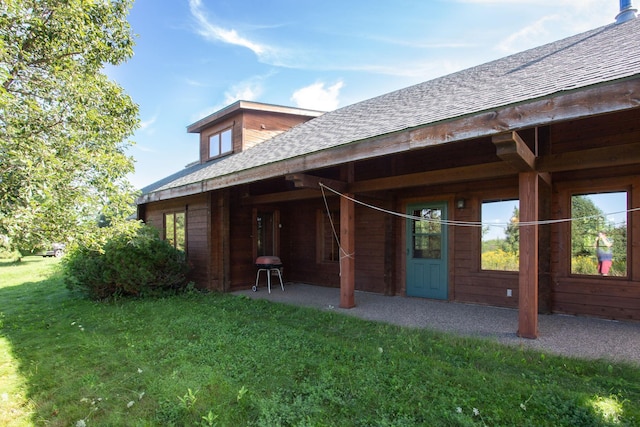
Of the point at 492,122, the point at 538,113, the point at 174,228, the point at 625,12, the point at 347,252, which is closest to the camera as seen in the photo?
the point at 538,113

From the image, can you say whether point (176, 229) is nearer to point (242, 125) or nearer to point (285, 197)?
point (242, 125)

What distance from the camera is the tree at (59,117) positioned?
3.16m

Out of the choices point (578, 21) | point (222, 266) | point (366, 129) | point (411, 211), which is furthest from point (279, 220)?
point (578, 21)

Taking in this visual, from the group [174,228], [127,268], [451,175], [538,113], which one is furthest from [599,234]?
[174,228]

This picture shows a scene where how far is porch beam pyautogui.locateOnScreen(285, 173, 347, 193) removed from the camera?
5445 mm

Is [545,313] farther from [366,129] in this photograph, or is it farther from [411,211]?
[366,129]

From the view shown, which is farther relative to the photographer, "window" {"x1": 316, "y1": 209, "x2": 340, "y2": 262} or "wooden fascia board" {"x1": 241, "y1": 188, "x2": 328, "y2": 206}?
"window" {"x1": 316, "y1": 209, "x2": 340, "y2": 262}

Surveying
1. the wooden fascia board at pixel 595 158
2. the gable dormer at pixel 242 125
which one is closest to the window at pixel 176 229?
the gable dormer at pixel 242 125

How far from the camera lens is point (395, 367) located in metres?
3.24

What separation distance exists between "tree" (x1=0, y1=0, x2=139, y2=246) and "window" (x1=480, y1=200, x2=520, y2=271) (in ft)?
18.4

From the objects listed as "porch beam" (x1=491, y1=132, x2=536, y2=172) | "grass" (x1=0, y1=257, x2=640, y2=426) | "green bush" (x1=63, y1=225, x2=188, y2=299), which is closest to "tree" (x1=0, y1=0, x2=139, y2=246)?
"grass" (x1=0, y1=257, x2=640, y2=426)

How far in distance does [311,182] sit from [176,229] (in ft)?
19.0

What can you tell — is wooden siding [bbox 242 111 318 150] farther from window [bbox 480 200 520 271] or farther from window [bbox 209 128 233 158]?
window [bbox 480 200 520 271]

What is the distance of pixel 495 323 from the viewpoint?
4.78m
